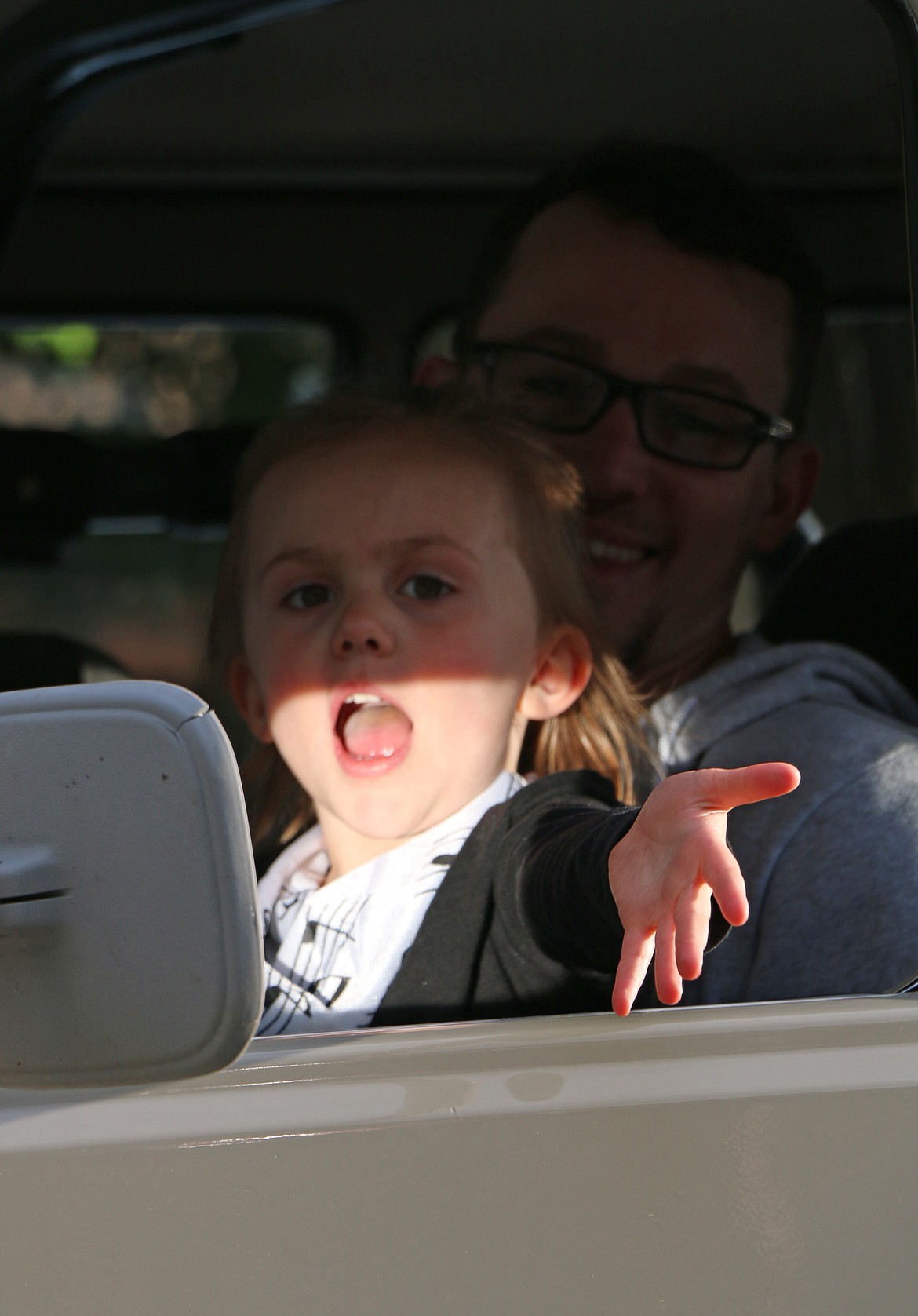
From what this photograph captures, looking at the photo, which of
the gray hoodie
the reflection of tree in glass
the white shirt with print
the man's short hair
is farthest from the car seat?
the reflection of tree in glass

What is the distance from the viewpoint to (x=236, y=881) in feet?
2.33

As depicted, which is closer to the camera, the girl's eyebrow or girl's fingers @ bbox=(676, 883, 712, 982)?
girl's fingers @ bbox=(676, 883, 712, 982)

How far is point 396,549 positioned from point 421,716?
0.64 ft

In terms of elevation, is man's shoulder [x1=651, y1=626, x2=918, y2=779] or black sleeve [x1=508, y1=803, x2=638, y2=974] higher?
man's shoulder [x1=651, y1=626, x2=918, y2=779]

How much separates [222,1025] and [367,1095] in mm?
216

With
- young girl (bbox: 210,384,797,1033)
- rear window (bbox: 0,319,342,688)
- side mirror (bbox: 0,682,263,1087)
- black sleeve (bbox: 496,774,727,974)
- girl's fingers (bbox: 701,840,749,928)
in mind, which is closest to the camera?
side mirror (bbox: 0,682,263,1087)

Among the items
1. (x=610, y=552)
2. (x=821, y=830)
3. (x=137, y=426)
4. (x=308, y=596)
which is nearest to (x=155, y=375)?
(x=137, y=426)

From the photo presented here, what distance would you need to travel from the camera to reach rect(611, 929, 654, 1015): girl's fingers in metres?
0.95

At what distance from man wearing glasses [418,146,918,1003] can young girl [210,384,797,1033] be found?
15 cm

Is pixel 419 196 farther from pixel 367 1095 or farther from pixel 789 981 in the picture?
pixel 367 1095

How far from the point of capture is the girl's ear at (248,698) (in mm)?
1733

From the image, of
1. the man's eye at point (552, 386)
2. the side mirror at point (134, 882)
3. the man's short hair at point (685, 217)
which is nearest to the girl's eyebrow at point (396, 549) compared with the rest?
the man's eye at point (552, 386)

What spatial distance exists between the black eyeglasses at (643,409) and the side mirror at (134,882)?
1.22 m

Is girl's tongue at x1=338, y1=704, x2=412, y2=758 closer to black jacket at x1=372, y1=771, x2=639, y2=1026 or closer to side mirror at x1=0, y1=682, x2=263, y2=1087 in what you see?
black jacket at x1=372, y1=771, x2=639, y2=1026
